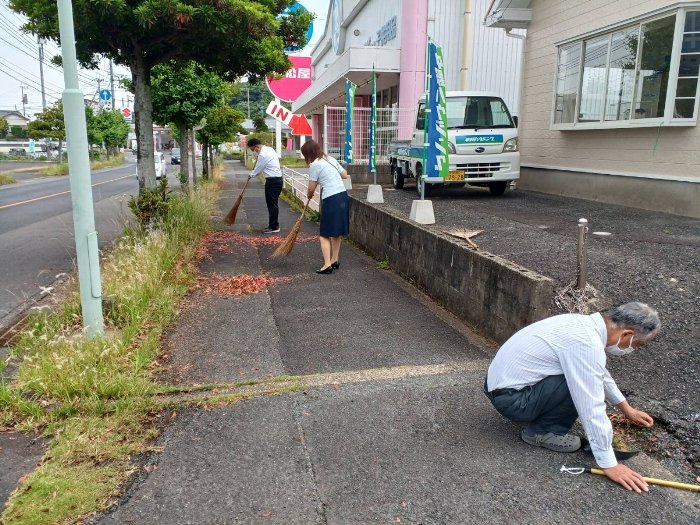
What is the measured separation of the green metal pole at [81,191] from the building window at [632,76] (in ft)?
26.6

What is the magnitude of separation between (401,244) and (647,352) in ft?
12.3

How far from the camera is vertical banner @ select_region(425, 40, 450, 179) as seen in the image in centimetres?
759

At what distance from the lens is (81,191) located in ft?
14.1

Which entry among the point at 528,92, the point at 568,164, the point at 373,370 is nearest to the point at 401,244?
the point at 373,370

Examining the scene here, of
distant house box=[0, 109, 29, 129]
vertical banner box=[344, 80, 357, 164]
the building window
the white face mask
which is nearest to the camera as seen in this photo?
the white face mask

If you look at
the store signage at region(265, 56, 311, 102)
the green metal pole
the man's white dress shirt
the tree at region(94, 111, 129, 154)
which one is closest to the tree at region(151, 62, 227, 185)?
the green metal pole

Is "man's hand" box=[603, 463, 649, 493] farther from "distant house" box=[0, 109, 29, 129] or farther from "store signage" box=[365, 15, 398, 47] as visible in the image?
"distant house" box=[0, 109, 29, 129]

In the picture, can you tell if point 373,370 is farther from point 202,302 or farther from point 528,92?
point 528,92

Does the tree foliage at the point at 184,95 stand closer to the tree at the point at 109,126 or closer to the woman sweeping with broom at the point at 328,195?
the woman sweeping with broom at the point at 328,195

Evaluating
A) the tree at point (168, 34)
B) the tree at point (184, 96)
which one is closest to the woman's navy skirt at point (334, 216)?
the tree at point (168, 34)

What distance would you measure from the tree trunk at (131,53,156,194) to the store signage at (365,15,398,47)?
1096 centimetres

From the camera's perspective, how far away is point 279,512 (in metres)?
2.58

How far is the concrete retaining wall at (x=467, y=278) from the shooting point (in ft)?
13.9

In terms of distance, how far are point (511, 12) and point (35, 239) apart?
11.3 meters
